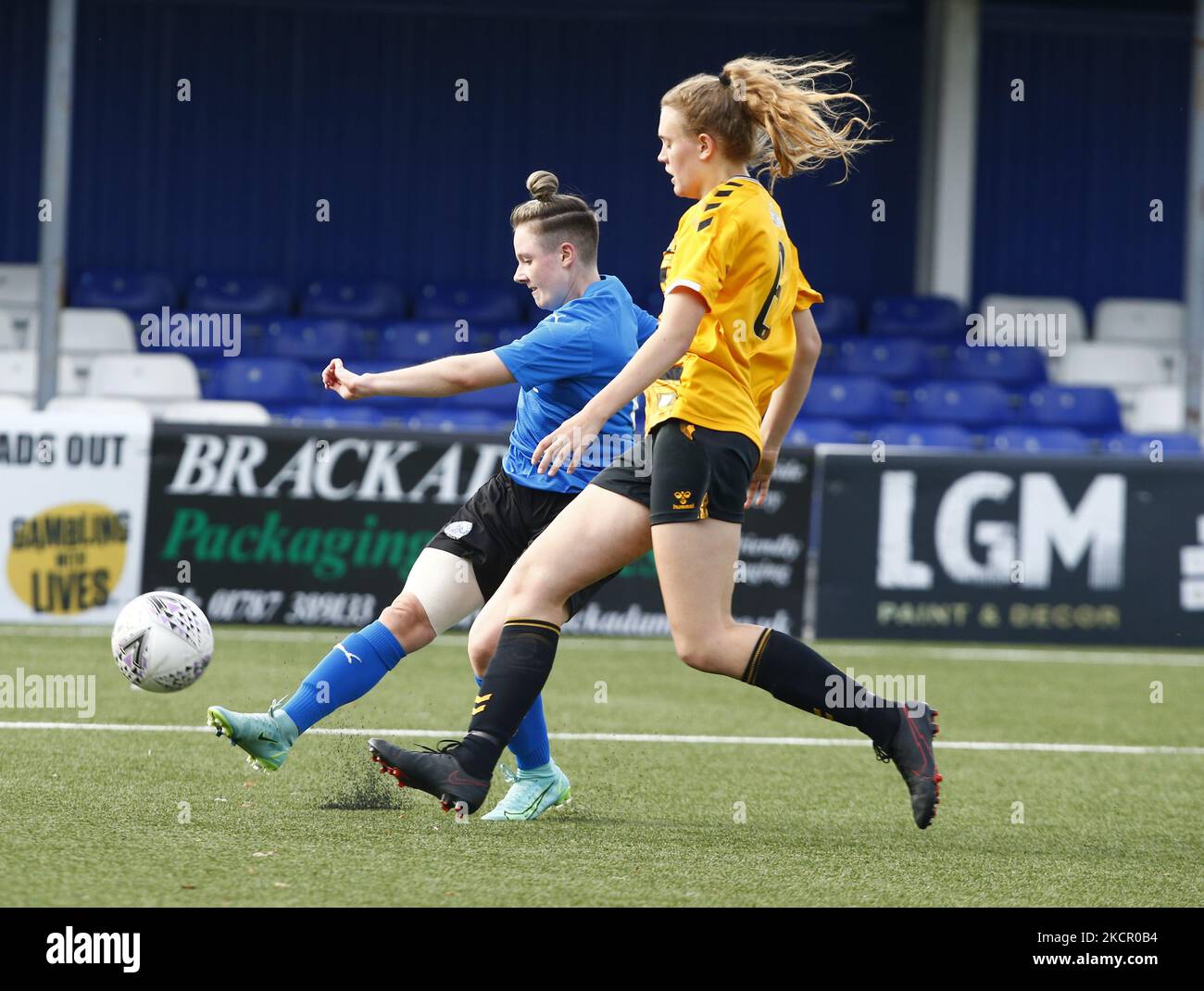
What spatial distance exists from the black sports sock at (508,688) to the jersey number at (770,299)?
915 millimetres

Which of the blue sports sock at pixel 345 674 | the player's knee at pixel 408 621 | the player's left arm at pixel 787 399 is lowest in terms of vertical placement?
the blue sports sock at pixel 345 674

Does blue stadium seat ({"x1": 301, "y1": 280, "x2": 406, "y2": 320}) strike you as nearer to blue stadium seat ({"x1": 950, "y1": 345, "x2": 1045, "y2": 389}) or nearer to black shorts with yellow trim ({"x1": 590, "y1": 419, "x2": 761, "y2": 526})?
blue stadium seat ({"x1": 950, "y1": 345, "x2": 1045, "y2": 389})

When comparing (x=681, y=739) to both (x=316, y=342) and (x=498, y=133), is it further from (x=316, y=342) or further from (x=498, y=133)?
(x=498, y=133)

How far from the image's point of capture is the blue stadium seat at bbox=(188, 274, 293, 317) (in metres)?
16.4

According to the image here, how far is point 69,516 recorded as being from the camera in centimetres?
961

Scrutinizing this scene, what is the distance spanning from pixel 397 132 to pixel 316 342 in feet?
11.9

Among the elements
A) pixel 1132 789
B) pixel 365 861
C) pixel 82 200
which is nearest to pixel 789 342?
pixel 365 861

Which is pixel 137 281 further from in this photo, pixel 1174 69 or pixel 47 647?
pixel 1174 69

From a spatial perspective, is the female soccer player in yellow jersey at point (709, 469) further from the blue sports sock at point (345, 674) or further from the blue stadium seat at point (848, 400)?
the blue stadium seat at point (848, 400)

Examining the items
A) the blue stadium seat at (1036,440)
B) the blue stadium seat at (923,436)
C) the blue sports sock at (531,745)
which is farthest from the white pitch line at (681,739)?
the blue stadium seat at (1036,440)

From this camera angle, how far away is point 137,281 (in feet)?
54.5

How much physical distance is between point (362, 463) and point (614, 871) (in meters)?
6.25

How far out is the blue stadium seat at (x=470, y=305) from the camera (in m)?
16.5

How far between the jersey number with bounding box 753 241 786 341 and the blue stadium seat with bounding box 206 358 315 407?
34.5ft
